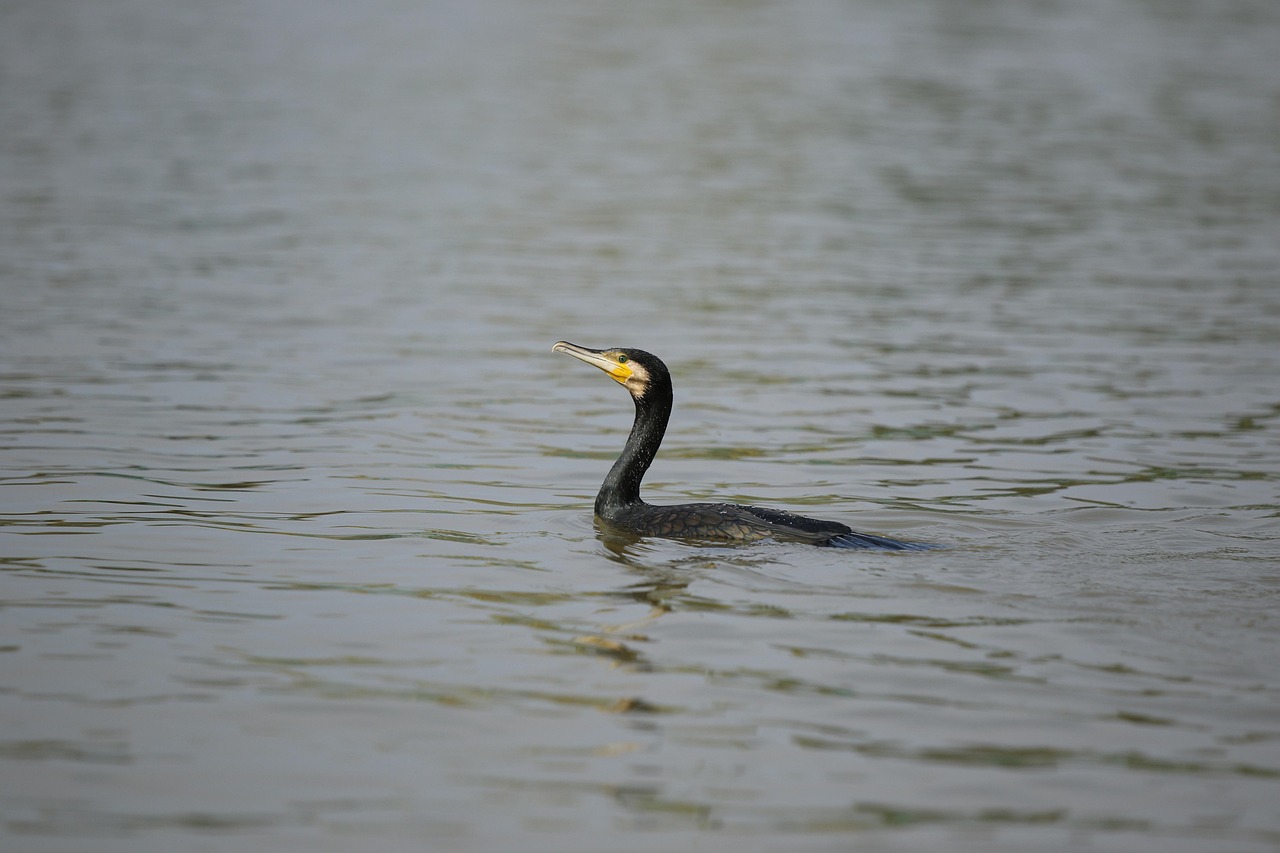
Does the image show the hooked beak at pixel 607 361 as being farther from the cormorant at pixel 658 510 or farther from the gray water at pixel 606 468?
the gray water at pixel 606 468

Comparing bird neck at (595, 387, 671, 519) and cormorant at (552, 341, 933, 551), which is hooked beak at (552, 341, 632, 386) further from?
bird neck at (595, 387, 671, 519)

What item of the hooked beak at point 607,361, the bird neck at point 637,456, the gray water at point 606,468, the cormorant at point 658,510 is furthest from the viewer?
the bird neck at point 637,456

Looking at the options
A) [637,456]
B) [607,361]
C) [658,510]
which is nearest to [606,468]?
[637,456]

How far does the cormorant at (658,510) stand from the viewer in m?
9.50

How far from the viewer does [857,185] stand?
27.7 m

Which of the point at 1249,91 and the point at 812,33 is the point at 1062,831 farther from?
the point at 812,33

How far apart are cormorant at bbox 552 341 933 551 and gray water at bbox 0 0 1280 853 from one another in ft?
0.68

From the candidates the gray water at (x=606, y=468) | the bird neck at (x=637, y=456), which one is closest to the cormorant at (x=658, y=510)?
the bird neck at (x=637, y=456)

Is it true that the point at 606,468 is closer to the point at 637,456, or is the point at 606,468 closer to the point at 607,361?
the point at 637,456

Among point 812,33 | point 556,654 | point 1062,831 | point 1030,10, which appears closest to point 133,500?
point 556,654

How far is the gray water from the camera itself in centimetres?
622

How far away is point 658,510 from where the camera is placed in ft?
33.2

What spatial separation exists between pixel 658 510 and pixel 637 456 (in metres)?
0.56

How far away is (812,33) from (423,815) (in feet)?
150
